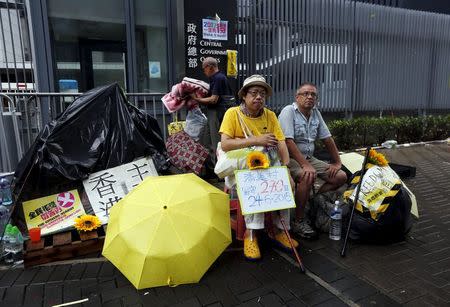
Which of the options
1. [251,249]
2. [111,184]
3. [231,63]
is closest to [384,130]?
[231,63]

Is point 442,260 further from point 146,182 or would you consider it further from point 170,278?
point 146,182

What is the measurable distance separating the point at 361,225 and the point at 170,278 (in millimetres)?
1881

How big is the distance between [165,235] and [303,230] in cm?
160

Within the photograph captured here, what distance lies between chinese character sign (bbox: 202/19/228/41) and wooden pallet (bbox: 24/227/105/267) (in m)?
4.60

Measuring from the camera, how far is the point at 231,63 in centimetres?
→ 708

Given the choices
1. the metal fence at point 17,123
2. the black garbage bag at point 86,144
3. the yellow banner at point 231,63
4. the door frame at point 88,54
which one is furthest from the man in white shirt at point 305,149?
the door frame at point 88,54

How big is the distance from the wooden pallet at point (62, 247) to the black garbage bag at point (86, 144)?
21.2 inches

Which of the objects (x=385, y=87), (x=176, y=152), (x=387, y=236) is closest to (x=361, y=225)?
(x=387, y=236)

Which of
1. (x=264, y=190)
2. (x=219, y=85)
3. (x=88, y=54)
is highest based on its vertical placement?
(x=88, y=54)

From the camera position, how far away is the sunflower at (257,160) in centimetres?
309

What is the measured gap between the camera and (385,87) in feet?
32.7

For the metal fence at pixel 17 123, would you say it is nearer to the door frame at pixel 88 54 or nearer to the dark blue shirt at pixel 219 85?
the dark blue shirt at pixel 219 85

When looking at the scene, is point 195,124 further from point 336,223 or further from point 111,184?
point 336,223

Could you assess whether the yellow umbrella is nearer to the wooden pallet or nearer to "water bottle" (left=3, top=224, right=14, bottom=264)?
the wooden pallet
